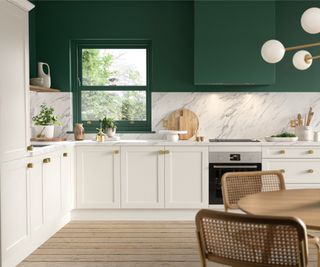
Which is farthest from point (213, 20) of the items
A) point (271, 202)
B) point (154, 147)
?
point (271, 202)

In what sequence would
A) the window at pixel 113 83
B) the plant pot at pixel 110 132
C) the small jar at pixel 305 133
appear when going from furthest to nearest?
the window at pixel 113 83 < the plant pot at pixel 110 132 < the small jar at pixel 305 133

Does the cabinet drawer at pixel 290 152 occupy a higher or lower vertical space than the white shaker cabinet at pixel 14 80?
lower

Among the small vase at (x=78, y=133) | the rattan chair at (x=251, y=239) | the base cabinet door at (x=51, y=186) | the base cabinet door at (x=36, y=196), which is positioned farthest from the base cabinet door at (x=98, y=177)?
the rattan chair at (x=251, y=239)

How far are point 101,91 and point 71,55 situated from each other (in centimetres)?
58

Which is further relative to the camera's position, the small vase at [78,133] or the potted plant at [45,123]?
the small vase at [78,133]

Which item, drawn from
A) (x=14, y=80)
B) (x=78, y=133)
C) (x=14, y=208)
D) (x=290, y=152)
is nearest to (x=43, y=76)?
(x=78, y=133)

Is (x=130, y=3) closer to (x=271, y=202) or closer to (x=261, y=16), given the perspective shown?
(x=261, y=16)

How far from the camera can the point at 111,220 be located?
17.1 ft

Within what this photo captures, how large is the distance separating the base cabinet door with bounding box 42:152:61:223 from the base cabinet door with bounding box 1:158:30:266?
0.46m

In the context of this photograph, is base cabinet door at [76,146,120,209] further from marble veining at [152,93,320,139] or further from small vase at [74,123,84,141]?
marble veining at [152,93,320,139]

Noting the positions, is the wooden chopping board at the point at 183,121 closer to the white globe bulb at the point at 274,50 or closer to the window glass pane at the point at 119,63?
the window glass pane at the point at 119,63

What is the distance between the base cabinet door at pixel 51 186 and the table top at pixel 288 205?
217 centimetres

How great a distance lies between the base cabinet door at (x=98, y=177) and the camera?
16.7 feet

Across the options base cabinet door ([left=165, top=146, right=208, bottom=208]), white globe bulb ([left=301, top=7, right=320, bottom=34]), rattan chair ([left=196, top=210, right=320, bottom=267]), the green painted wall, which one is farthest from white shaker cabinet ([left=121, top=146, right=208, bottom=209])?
rattan chair ([left=196, top=210, right=320, bottom=267])
